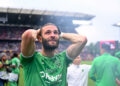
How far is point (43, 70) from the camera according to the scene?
2496 millimetres

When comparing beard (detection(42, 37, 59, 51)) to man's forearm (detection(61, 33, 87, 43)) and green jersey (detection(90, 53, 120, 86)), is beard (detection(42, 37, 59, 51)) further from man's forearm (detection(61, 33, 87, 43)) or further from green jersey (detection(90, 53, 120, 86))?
green jersey (detection(90, 53, 120, 86))

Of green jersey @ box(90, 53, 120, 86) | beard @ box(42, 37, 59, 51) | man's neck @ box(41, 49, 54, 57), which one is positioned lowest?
green jersey @ box(90, 53, 120, 86)

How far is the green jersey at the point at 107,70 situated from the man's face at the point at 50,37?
2325 millimetres

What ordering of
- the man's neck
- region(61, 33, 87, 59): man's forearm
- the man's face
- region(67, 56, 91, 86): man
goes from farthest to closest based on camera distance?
region(67, 56, 91, 86): man, region(61, 33, 87, 59): man's forearm, the man's neck, the man's face

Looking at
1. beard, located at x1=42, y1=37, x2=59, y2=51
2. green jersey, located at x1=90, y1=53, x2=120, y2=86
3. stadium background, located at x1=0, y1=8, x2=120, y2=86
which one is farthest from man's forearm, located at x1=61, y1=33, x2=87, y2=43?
stadium background, located at x1=0, y1=8, x2=120, y2=86

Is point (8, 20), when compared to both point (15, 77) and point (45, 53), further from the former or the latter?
point (45, 53)

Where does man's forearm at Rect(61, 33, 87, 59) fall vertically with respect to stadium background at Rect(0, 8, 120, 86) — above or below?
above

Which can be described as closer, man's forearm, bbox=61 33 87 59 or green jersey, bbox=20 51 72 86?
green jersey, bbox=20 51 72 86

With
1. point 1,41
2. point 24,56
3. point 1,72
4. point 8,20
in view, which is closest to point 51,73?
point 24,56

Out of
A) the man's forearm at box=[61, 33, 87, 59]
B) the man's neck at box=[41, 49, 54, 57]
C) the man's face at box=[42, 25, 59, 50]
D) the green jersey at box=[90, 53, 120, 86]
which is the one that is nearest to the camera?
the man's face at box=[42, 25, 59, 50]

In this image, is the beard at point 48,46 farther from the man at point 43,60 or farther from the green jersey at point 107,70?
the green jersey at point 107,70

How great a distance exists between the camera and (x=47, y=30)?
8.37 feet

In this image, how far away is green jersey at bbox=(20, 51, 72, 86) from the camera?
2.45 metres

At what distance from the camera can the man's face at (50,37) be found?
2445 mm
